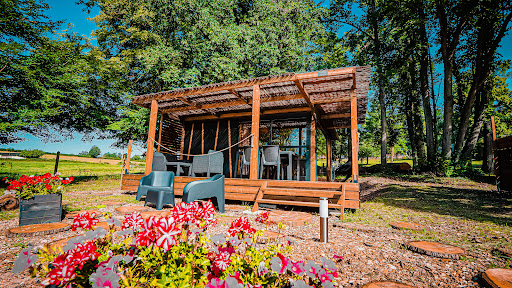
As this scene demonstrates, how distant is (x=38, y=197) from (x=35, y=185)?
195 millimetres

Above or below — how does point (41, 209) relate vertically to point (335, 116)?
below

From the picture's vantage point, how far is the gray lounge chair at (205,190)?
3.78m

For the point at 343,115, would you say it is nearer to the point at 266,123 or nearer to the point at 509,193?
the point at 266,123

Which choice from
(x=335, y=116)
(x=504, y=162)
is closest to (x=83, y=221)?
(x=504, y=162)

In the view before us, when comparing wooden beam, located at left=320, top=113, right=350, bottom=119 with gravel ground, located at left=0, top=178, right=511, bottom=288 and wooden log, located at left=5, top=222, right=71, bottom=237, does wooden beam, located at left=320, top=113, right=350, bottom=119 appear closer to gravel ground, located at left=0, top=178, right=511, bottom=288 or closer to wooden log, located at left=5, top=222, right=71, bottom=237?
gravel ground, located at left=0, top=178, right=511, bottom=288

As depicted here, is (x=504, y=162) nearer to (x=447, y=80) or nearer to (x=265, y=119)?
(x=447, y=80)

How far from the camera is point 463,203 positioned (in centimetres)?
526

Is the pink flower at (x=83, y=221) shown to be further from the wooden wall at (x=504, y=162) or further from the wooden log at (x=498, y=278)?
the wooden wall at (x=504, y=162)

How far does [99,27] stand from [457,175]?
64.7 feet

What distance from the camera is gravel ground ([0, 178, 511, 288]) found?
70.7 inches

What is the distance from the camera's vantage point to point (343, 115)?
8609mm

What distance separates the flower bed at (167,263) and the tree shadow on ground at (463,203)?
4303mm

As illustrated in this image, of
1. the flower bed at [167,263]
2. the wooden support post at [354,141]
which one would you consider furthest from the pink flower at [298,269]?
the wooden support post at [354,141]

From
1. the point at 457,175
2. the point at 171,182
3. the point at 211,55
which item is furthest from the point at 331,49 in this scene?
the point at 171,182
